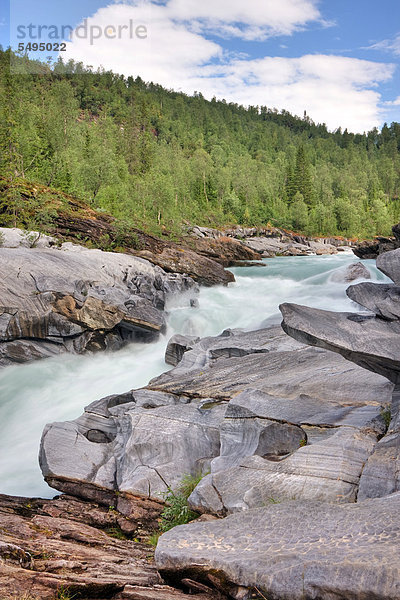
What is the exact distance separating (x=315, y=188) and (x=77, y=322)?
103m

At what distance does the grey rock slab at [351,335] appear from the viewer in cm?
633

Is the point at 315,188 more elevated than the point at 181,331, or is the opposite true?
the point at 315,188

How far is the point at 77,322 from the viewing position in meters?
15.9

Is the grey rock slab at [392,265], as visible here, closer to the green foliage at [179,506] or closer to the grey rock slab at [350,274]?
the green foliage at [179,506]

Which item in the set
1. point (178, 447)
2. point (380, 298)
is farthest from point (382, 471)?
point (178, 447)

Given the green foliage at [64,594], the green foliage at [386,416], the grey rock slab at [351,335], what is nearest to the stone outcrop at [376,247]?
the grey rock slab at [351,335]

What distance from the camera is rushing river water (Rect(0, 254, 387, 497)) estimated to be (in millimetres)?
10133

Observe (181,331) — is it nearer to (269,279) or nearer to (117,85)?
(269,279)

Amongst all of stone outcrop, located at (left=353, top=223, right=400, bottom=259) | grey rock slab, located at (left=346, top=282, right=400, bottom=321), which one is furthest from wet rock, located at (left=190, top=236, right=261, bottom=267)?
grey rock slab, located at (left=346, top=282, right=400, bottom=321)

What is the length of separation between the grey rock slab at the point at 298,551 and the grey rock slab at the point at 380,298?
124 inches

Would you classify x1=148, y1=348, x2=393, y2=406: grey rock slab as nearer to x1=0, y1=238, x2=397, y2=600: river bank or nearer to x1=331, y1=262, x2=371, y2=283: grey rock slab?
x1=0, y1=238, x2=397, y2=600: river bank

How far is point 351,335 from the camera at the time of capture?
21.4ft

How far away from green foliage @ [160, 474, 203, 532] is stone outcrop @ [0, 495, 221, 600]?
1.03ft

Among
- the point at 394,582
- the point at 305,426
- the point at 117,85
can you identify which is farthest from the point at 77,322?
the point at 117,85
